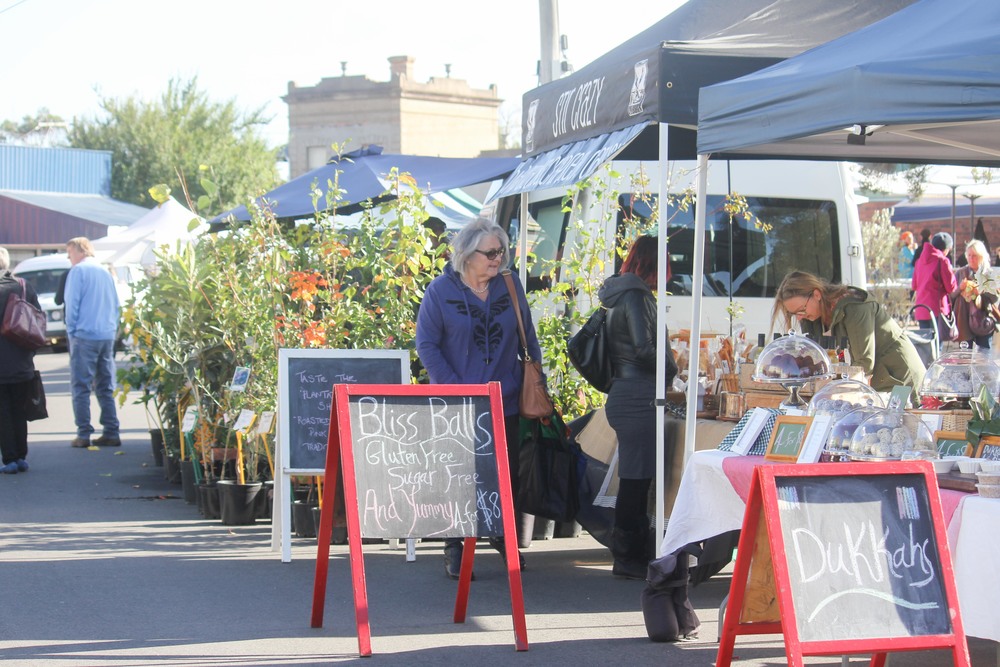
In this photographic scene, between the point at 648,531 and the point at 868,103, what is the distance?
2.86 meters

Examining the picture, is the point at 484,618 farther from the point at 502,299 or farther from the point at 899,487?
the point at 899,487

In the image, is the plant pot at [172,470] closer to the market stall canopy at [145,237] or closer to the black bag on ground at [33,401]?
the black bag on ground at [33,401]

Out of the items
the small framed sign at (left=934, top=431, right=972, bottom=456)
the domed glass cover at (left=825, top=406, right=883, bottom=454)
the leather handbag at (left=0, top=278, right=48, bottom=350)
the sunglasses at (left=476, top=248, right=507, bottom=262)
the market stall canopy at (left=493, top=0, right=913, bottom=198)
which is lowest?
the small framed sign at (left=934, top=431, right=972, bottom=456)

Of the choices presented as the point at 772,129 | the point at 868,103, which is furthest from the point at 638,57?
the point at 868,103

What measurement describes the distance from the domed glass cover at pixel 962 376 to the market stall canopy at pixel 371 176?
20.7 feet

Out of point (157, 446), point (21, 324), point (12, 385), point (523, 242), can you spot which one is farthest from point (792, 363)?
point (12, 385)

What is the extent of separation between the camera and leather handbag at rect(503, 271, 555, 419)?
6191 millimetres

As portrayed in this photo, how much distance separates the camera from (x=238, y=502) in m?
8.11

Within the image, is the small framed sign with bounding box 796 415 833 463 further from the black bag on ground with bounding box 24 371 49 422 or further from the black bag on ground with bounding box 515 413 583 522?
the black bag on ground with bounding box 24 371 49 422

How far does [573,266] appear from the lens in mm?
8031

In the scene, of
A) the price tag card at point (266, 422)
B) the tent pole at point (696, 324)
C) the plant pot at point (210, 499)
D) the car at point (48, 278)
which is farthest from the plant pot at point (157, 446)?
the car at point (48, 278)

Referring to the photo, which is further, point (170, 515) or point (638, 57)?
point (170, 515)

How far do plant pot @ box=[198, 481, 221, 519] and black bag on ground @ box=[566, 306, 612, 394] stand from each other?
10.3 feet

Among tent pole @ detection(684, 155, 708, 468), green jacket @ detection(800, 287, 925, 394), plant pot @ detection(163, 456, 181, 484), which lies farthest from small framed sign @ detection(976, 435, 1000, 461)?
plant pot @ detection(163, 456, 181, 484)
